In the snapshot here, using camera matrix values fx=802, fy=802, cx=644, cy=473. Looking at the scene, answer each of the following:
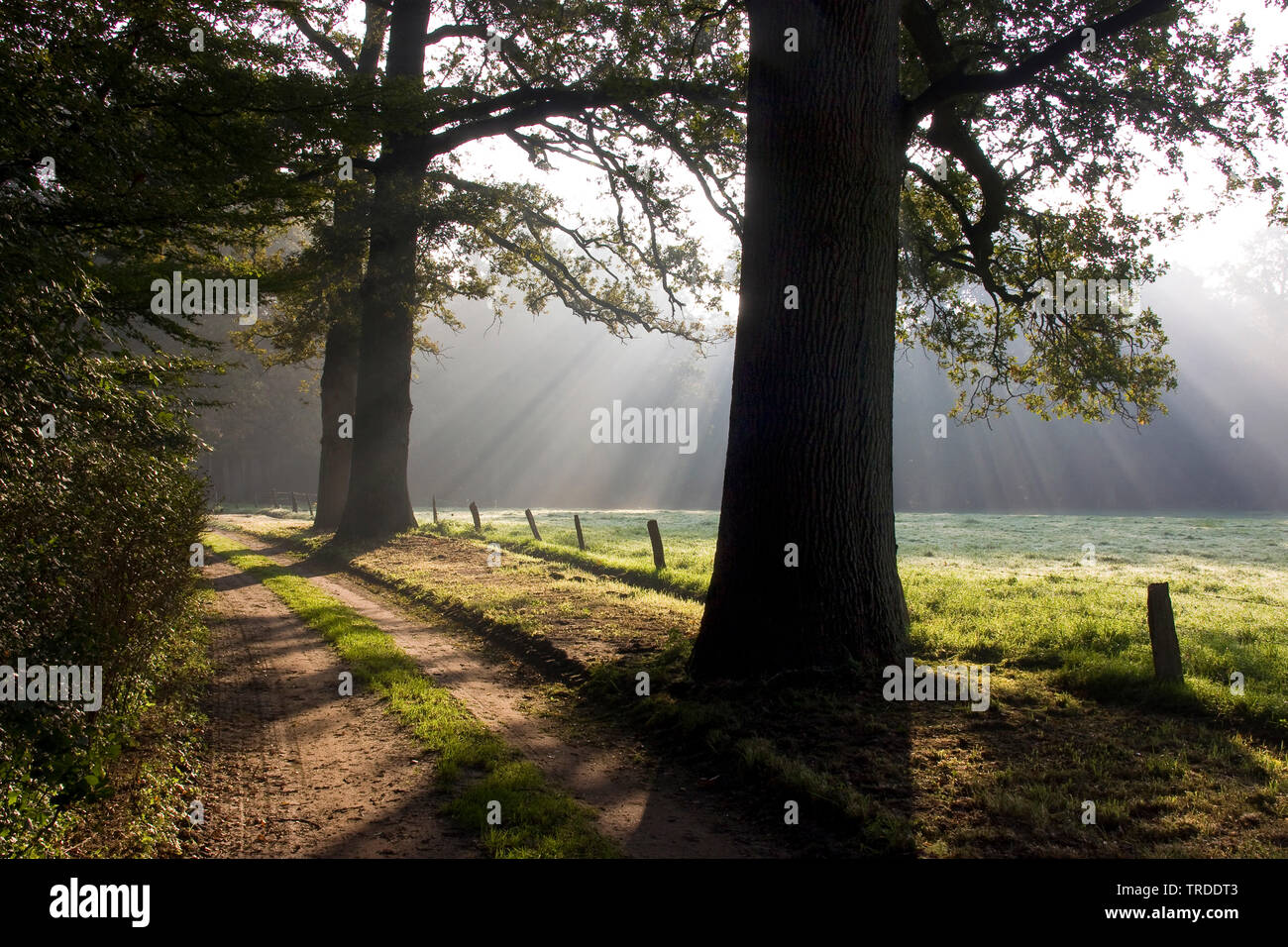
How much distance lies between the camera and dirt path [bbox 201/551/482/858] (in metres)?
4.63

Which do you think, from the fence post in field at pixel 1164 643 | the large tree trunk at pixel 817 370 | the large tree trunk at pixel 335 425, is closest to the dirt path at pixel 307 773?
the large tree trunk at pixel 817 370

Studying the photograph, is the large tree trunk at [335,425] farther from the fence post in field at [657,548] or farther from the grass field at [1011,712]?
the fence post in field at [657,548]

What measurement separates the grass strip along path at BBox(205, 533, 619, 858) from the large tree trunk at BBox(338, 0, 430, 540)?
34.6 ft

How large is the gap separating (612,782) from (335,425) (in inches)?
846

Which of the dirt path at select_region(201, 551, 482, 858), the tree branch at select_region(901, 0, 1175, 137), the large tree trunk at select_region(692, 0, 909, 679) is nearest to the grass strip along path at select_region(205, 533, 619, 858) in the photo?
the dirt path at select_region(201, 551, 482, 858)

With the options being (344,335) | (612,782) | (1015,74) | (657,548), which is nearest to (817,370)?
(1015,74)

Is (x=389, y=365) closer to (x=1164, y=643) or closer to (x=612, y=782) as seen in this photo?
(x=612, y=782)

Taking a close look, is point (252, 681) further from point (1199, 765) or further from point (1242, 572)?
point (1242, 572)

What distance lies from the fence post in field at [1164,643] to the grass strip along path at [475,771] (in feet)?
17.3

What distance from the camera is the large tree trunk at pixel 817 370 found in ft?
23.2

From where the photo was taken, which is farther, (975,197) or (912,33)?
(975,197)

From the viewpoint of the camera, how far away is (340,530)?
2053 centimetres
